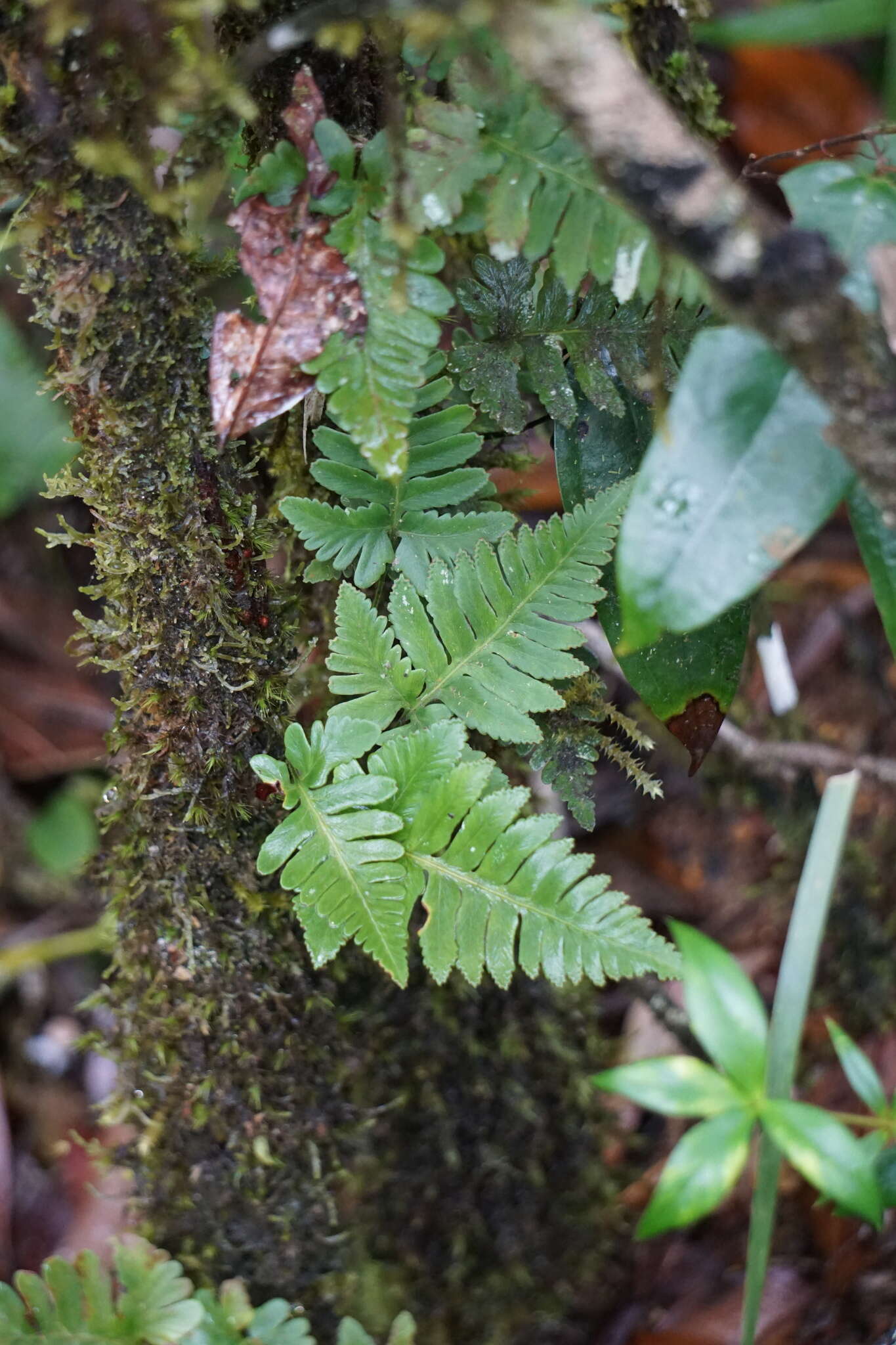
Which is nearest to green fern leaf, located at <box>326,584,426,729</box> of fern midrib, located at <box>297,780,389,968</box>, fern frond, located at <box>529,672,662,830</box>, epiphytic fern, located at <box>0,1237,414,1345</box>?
fern midrib, located at <box>297,780,389,968</box>

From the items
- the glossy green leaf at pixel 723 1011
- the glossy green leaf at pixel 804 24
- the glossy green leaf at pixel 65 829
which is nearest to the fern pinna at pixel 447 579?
the glossy green leaf at pixel 723 1011

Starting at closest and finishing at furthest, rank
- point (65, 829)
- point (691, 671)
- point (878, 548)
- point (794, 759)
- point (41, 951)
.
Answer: point (878, 548) < point (691, 671) < point (794, 759) < point (41, 951) < point (65, 829)

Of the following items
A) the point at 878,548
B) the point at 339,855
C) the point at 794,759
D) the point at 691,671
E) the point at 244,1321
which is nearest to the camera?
the point at 878,548

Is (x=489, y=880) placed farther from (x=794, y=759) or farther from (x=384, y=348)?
(x=794, y=759)

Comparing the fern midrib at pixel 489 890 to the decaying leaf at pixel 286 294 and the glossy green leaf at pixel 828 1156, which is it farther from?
the decaying leaf at pixel 286 294

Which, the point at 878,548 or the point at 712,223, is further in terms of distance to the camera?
the point at 878,548

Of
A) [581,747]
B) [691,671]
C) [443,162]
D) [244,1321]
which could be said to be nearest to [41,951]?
[244,1321]

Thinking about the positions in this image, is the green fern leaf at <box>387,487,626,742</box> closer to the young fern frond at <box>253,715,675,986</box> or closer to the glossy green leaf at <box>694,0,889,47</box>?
the young fern frond at <box>253,715,675,986</box>

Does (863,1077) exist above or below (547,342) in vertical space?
below
